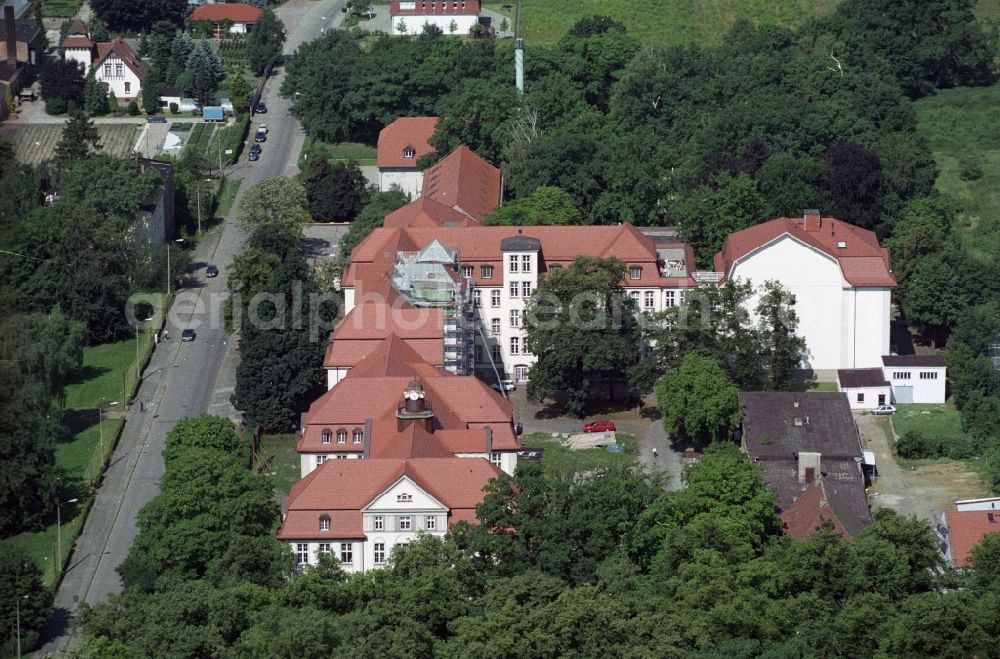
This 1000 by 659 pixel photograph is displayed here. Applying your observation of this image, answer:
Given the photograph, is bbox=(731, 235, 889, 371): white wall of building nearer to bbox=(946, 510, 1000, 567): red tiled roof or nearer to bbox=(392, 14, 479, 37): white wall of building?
bbox=(946, 510, 1000, 567): red tiled roof

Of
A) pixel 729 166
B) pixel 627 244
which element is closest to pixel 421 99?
pixel 729 166

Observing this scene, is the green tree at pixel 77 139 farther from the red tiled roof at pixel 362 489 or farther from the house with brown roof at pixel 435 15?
the red tiled roof at pixel 362 489

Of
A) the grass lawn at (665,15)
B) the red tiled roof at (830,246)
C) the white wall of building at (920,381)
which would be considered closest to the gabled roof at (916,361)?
the white wall of building at (920,381)

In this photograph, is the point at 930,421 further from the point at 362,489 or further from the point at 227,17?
the point at 227,17

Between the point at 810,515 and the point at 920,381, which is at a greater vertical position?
the point at 920,381

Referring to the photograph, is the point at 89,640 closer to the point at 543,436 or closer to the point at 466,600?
the point at 466,600

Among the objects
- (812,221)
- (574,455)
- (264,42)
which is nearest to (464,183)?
(812,221)
